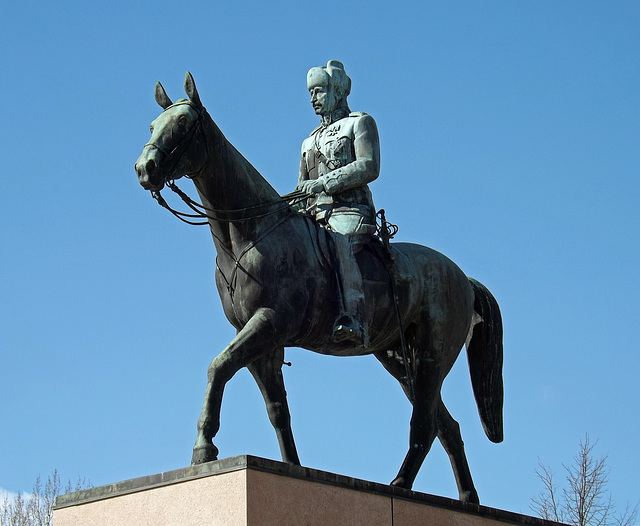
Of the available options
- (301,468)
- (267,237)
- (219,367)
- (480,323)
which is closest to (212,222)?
(267,237)

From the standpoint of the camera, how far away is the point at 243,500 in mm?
7816

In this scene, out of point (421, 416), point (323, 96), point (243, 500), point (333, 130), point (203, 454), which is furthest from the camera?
point (323, 96)

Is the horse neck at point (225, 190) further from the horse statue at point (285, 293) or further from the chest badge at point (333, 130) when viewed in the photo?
the chest badge at point (333, 130)

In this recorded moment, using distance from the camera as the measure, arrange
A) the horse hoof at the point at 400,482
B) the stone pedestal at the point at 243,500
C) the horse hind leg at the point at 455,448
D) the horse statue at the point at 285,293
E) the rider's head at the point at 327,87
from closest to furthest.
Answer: the stone pedestal at the point at 243,500 < the horse statue at the point at 285,293 < the horse hoof at the point at 400,482 < the rider's head at the point at 327,87 < the horse hind leg at the point at 455,448

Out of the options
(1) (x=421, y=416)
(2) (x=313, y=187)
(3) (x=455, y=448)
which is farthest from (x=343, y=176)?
(3) (x=455, y=448)

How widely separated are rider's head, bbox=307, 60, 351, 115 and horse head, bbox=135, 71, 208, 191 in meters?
1.65

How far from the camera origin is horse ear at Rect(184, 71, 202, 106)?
30.3 ft

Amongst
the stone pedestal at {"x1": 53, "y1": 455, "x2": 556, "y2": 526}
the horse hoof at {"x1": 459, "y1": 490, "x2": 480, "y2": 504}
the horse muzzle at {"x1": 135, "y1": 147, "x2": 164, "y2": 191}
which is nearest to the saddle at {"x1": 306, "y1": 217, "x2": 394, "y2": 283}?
the horse muzzle at {"x1": 135, "y1": 147, "x2": 164, "y2": 191}

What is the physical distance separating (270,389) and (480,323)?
2.55 metres

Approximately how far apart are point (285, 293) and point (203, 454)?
1.48 m

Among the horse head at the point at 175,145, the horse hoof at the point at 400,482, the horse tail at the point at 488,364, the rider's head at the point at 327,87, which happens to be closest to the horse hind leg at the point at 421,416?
the horse hoof at the point at 400,482

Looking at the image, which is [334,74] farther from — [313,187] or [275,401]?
[275,401]

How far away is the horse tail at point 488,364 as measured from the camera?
11.3 metres

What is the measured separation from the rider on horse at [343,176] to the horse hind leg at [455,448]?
1648mm
